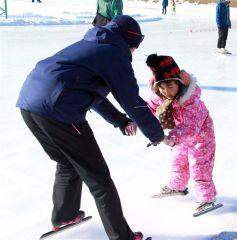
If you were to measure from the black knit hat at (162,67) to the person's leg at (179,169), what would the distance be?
0.59 m

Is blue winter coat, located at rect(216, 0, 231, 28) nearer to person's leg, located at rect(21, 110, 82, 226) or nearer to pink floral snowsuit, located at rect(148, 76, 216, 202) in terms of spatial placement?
pink floral snowsuit, located at rect(148, 76, 216, 202)

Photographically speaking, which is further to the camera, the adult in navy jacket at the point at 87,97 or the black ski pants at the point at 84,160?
the black ski pants at the point at 84,160

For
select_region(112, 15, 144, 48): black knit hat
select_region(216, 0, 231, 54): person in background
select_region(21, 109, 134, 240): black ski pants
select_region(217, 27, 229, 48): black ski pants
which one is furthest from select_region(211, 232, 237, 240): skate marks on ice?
select_region(217, 27, 229, 48): black ski pants

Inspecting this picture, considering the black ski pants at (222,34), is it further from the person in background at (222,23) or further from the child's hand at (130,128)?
the child's hand at (130,128)

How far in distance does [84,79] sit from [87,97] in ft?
0.32

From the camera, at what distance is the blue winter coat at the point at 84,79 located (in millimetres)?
1926

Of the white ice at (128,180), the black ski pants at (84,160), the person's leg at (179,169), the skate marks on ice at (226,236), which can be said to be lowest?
the white ice at (128,180)

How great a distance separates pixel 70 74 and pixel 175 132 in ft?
2.42

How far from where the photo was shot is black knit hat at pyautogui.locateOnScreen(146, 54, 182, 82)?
2.36m

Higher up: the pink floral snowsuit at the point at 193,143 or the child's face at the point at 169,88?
the child's face at the point at 169,88

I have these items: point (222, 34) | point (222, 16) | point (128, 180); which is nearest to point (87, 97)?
point (128, 180)

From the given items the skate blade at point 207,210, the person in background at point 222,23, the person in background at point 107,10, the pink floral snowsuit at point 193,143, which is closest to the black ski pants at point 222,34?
the person in background at point 222,23

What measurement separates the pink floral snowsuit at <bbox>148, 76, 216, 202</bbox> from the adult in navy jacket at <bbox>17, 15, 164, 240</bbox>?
0.29 metres

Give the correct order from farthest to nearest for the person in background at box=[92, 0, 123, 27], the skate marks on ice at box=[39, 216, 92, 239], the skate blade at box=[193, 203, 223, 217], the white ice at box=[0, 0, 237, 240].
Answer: the person in background at box=[92, 0, 123, 27]
the skate blade at box=[193, 203, 223, 217]
the white ice at box=[0, 0, 237, 240]
the skate marks on ice at box=[39, 216, 92, 239]
